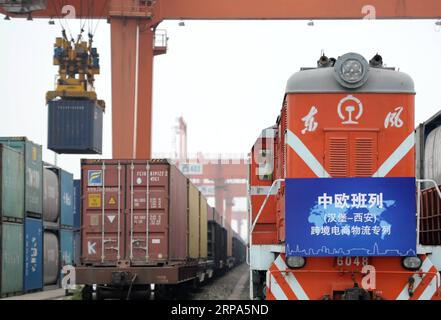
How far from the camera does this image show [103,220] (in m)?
16.6


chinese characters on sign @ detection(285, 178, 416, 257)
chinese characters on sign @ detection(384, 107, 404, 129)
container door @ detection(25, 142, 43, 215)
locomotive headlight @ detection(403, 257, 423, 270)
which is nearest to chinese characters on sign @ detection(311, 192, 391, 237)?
chinese characters on sign @ detection(285, 178, 416, 257)

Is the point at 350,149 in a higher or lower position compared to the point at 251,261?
higher

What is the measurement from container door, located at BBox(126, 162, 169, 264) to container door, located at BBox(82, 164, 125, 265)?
19 cm

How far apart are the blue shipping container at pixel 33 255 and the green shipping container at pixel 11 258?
40 cm

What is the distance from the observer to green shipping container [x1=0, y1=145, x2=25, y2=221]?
17.7 meters

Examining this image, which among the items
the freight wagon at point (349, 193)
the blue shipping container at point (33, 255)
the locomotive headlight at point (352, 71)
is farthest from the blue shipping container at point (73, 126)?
the locomotive headlight at point (352, 71)

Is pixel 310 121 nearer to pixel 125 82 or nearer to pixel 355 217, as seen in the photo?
pixel 355 217

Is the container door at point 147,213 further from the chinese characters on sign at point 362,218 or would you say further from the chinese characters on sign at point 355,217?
the chinese characters on sign at point 355,217

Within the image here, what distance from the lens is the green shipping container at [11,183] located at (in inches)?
696

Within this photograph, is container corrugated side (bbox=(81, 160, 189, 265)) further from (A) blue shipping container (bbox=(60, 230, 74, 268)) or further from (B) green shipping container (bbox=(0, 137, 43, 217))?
(A) blue shipping container (bbox=(60, 230, 74, 268))

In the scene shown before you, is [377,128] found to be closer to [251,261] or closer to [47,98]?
[251,261]

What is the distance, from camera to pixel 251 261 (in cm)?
945
